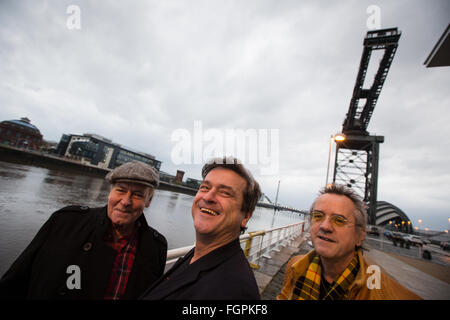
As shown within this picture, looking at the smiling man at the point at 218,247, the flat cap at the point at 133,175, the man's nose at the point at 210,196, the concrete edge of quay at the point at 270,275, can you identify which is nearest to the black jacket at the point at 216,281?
the smiling man at the point at 218,247

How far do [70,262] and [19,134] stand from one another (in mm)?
102194

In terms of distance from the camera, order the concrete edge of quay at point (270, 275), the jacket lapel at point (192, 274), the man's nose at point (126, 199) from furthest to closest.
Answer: the concrete edge of quay at point (270, 275)
the man's nose at point (126, 199)
the jacket lapel at point (192, 274)

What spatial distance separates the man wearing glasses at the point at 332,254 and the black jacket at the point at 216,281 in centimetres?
104

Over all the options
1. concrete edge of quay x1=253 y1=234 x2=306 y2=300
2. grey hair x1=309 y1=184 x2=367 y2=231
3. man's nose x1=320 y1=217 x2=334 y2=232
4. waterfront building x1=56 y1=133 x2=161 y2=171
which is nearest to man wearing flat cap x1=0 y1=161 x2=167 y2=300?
man's nose x1=320 y1=217 x2=334 y2=232

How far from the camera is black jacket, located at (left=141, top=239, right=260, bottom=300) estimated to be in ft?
3.30

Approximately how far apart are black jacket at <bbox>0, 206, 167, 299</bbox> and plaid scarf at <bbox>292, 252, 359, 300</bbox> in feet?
4.89

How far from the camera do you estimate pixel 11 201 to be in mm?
12234

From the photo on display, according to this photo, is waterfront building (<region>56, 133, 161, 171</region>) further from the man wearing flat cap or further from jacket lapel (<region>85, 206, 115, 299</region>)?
jacket lapel (<region>85, 206, 115, 299</region>)

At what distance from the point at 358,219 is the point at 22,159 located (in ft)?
197

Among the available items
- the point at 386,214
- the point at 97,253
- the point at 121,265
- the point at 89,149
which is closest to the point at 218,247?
the point at 121,265

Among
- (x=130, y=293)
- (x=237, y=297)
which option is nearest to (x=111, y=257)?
(x=130, y=293)

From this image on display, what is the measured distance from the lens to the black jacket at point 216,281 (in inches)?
39.6

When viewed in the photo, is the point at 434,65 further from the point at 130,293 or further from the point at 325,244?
the point at 130,293

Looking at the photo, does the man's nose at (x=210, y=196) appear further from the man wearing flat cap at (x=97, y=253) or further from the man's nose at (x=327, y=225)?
the man's nose at (x=327, y=225)
